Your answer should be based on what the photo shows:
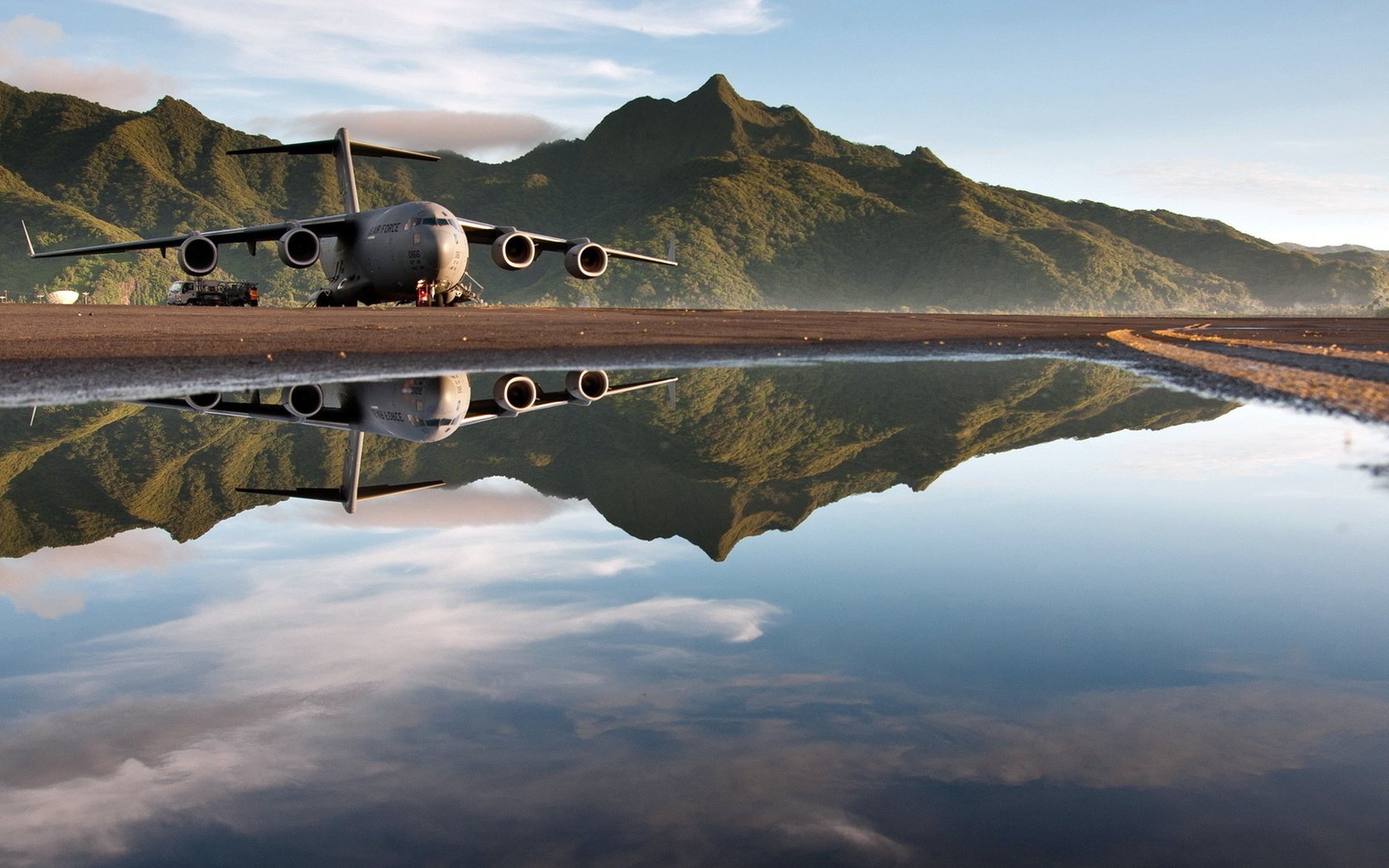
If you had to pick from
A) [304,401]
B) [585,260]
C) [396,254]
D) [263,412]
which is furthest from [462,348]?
[585,260]

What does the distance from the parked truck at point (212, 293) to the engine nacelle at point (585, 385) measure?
62.2m

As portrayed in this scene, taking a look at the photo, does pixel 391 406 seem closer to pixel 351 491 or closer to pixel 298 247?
pixel 351 491

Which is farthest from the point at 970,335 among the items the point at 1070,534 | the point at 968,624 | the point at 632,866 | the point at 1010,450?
the point at 632,866

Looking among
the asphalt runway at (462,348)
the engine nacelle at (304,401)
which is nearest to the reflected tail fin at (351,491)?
the engine nacelle at (304,401)

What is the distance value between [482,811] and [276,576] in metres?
2.93

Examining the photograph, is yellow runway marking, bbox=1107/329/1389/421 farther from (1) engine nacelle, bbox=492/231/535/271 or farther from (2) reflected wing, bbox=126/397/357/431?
(1) engine nacelle, bbox=492/231/535/271

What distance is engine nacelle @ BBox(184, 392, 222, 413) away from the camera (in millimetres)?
12758

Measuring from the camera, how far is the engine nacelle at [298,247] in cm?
4116

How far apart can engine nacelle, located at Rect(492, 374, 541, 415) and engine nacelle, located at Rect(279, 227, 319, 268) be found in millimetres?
27106

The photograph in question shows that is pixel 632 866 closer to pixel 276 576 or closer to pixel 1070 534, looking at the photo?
pixel 276 576

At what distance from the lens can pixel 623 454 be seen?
31.7 feet

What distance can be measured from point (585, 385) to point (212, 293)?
66758 mm

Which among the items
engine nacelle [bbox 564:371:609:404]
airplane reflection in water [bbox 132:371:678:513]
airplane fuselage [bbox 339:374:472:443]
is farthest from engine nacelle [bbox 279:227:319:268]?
airplane fuselage [bbox 339:374:472:443]

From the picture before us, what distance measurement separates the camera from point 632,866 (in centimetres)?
254
